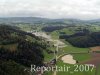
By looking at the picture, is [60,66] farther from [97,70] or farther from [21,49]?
[21,49]

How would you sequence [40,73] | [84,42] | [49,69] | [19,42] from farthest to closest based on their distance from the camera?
[84,42] → [19,42] → [49,69] → [40,73]

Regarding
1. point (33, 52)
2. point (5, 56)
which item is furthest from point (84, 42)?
point (5, 56)

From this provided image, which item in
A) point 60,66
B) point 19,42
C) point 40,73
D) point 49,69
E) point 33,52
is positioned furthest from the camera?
point 19,42

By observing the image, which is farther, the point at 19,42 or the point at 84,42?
the point at 84,42

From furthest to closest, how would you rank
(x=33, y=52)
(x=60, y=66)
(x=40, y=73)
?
(x=33, y=52) < (x=60, y=66) < (x=40, y=73)

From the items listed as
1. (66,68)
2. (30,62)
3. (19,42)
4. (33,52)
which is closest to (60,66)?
(66,68)

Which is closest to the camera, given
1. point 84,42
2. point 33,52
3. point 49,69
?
point 49,69

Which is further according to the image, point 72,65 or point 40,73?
point 72,65

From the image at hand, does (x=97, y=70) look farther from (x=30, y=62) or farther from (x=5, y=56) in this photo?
(x=5, y=56)

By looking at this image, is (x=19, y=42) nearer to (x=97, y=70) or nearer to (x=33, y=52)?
(x=33, y=52)
